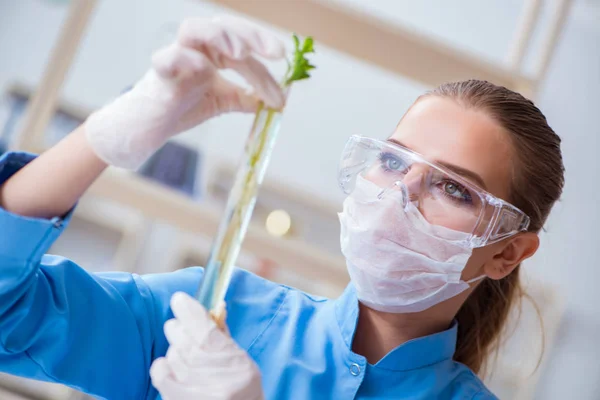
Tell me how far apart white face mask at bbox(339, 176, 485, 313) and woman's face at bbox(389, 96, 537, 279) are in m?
0.09

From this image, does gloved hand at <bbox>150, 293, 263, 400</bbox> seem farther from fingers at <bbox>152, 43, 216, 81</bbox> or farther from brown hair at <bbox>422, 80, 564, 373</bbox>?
brown hair at <bbox>422, 80, 564, 373</bbox>

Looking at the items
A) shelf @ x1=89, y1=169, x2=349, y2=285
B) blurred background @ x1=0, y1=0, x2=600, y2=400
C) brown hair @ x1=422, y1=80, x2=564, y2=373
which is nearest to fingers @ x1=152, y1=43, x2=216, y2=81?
brown hair @ x1=422, y1=80, x2=564, y2=373

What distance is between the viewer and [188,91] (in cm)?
88

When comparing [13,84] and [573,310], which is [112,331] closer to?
[13,84]

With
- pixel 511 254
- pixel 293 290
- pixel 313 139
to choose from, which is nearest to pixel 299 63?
pixel 293 290

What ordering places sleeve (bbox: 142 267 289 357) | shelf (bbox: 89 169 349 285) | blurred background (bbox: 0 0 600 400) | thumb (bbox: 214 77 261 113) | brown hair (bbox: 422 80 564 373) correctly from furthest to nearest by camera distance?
blurred background (bbox: 0 0 600 400)
shelf (bbox: 89 169 349 285)
brown hair (bbox: 422 80 564 373)
sleeve (bbox: 142 267 289 357)
thumb (bbox: 214 77 261 113)

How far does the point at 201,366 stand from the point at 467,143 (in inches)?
26.3

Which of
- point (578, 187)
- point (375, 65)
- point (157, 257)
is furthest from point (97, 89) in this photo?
point (578, 187)

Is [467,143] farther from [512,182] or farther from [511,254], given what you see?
[511,254]

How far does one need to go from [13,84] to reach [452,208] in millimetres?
2811

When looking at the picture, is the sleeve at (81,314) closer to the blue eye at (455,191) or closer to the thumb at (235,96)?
the thumb at (235,96)

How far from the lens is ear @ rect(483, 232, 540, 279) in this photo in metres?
1.37

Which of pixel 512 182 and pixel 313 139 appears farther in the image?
pixel 313 139

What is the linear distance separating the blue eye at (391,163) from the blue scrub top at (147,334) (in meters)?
0.24
